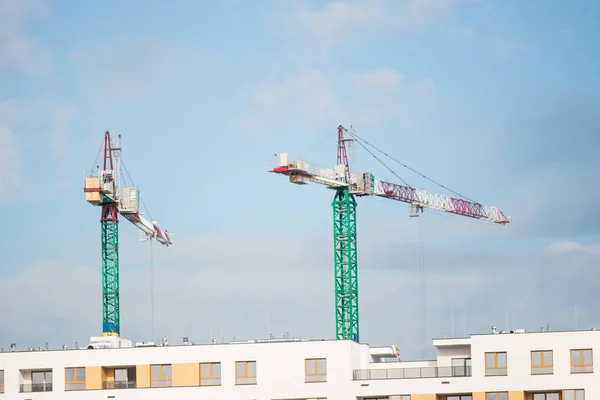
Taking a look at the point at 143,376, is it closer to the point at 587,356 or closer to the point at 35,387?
the point at 35,387

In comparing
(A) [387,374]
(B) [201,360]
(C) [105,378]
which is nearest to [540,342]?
(A) [387,374]

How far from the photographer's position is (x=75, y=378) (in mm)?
114625

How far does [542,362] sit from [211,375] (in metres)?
26.4

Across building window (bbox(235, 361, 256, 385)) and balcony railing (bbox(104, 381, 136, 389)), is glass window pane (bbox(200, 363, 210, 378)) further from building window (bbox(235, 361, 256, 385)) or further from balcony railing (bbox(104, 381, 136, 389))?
balcony railing (bbox(104, 381, 136, 389))

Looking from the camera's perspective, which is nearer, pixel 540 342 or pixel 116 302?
pixel 540 342

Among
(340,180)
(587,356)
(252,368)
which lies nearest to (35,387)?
(252,368)

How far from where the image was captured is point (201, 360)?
373 feet

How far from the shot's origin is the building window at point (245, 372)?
112938 mm

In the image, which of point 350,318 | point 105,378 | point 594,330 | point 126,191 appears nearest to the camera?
point 594,330

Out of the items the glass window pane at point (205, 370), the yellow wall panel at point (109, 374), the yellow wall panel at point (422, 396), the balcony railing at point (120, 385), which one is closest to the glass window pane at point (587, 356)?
the yellow wall panel at point (422, 396)

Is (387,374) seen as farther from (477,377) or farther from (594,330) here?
(594,330)

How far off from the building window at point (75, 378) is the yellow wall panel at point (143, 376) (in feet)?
15.1

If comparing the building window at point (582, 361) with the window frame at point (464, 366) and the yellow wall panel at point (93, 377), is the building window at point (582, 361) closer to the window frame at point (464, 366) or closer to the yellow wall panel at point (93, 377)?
the window frame at point (464, 366)

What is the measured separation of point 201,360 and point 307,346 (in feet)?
28.6
